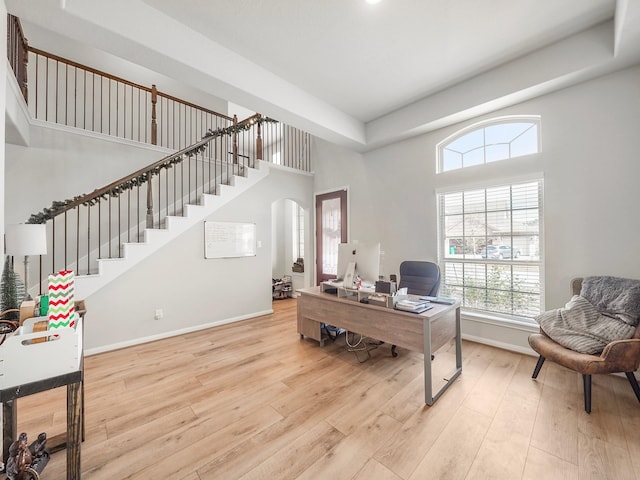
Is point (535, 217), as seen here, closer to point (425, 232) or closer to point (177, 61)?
point (425, 232)

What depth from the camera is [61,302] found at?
1.47 metres

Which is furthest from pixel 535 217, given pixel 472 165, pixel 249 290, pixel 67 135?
pixel 67 135

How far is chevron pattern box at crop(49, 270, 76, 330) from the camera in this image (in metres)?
1.43

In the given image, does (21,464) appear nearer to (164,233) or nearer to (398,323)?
(398,323)

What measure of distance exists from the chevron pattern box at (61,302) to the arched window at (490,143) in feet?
13.5

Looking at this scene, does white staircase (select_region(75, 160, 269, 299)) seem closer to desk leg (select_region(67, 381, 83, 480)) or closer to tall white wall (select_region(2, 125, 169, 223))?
tall white wall (select_region(2, 125, 169, 223))

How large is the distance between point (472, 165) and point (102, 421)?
180 inches

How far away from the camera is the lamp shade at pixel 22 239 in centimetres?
185

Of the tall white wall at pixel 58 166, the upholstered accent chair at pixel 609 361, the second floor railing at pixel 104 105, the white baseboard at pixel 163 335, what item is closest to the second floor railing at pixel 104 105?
the second floor railing at pixel 104 105

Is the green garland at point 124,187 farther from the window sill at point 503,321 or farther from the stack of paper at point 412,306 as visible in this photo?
the window sill at point 503,321

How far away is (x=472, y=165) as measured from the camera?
3.53 m

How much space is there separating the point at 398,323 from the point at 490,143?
266 cm

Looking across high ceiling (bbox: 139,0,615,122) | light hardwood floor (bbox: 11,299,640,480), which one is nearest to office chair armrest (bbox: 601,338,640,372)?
light hardwood floor (bbox: 11,299,640,480)

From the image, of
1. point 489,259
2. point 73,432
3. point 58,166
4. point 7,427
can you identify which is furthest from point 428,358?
point 58,166
